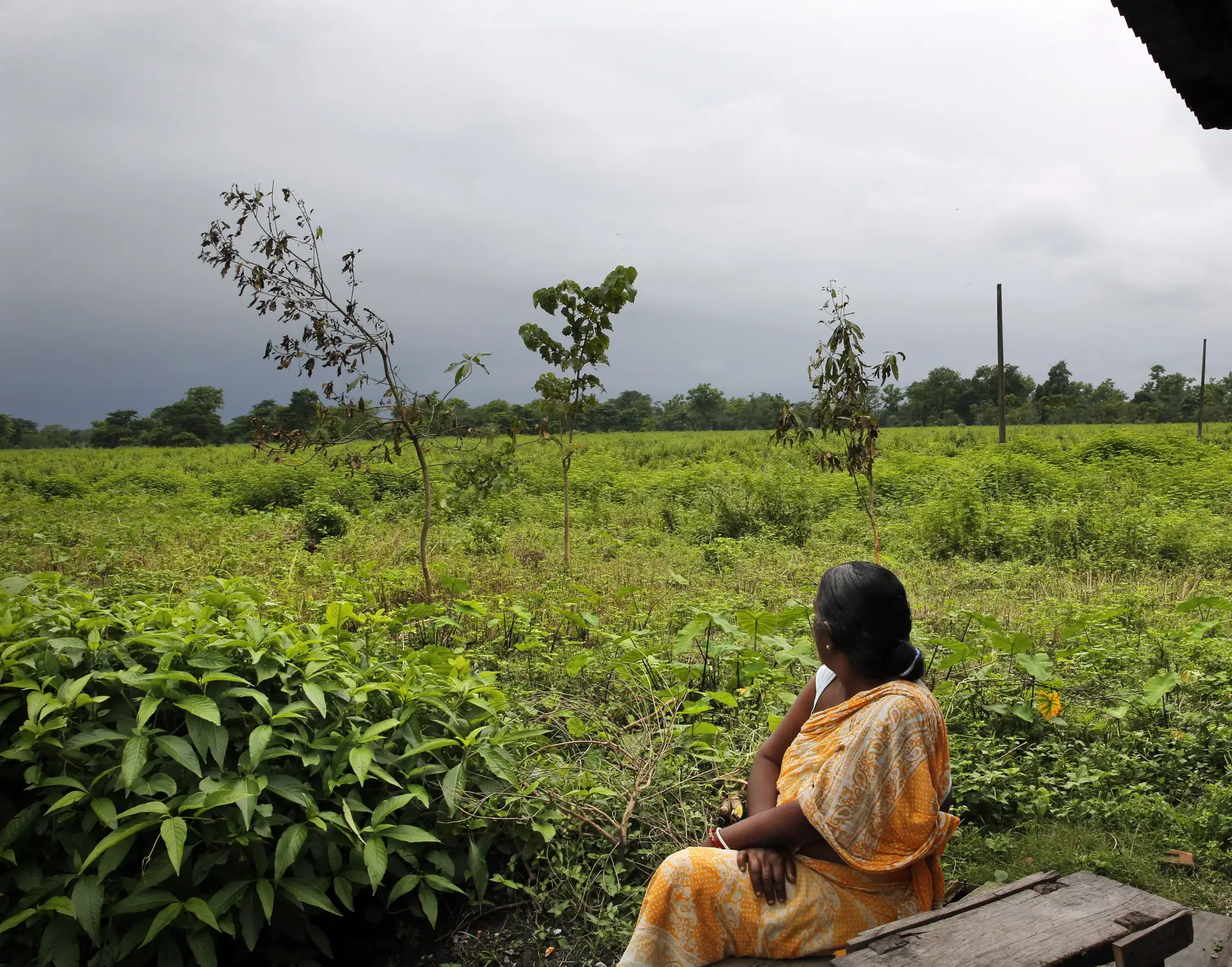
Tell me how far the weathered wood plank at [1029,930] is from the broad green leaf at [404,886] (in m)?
1.55

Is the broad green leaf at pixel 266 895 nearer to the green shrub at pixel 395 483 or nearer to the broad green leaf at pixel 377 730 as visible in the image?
the broad green leaf at pixel 377 730

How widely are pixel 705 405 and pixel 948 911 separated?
214 ft

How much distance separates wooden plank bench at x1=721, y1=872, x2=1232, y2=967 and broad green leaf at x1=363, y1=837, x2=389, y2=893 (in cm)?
113

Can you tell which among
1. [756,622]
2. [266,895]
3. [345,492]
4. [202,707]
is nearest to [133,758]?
[202,707]

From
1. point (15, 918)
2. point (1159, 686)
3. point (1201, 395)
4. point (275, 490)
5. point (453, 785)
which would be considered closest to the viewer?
point (15, 918)

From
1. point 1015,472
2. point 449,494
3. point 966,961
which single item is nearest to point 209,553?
point 449,494

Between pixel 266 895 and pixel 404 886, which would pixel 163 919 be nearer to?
pixel 266 895

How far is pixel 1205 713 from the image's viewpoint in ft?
13.4

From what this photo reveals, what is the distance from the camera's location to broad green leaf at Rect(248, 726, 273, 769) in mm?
2584

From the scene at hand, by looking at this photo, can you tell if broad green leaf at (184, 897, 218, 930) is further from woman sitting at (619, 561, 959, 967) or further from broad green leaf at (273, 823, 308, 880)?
woman sitting at (619, 561, 959, 967)

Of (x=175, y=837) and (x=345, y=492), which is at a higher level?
(x=345, y=492)

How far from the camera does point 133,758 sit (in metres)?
2.48

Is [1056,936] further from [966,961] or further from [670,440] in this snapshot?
[670,440]

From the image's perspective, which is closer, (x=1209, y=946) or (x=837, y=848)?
(x=837, y=848)
